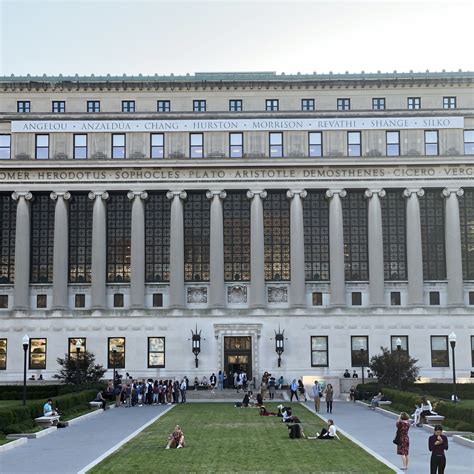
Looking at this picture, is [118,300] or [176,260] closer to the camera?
[176,260]

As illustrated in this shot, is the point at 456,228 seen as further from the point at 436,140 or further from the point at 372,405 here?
the point at 372,405

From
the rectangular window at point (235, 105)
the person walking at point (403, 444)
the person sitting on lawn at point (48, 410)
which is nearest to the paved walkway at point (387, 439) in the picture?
the person walking at point (403, 444)

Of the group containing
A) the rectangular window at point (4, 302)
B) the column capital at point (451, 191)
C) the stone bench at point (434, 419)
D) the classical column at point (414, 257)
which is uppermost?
the column capital at point (451, 191)

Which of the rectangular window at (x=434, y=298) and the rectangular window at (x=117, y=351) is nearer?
the rectangular window at (x=117, y=351)

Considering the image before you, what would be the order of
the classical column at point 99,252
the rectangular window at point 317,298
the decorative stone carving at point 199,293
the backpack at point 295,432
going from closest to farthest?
the backpack at point 295,432, the classical column at point 99,252, the rectangular window at point 317,298, the decorative stone carving at point 199,293

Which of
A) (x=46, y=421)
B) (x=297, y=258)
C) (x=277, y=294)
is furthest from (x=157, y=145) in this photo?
(x=46, y=421)

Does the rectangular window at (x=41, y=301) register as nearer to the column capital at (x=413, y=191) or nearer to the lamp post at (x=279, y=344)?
the lamp post at (x=279, y=344)

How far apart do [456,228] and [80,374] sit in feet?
118

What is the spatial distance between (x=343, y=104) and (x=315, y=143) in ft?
16.2

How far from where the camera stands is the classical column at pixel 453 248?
83.0 metres

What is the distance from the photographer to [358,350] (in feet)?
271

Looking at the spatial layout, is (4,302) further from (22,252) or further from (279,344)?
(279,344)

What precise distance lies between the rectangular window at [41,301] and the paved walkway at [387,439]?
32.4 m

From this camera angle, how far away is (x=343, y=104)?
3430 inches
